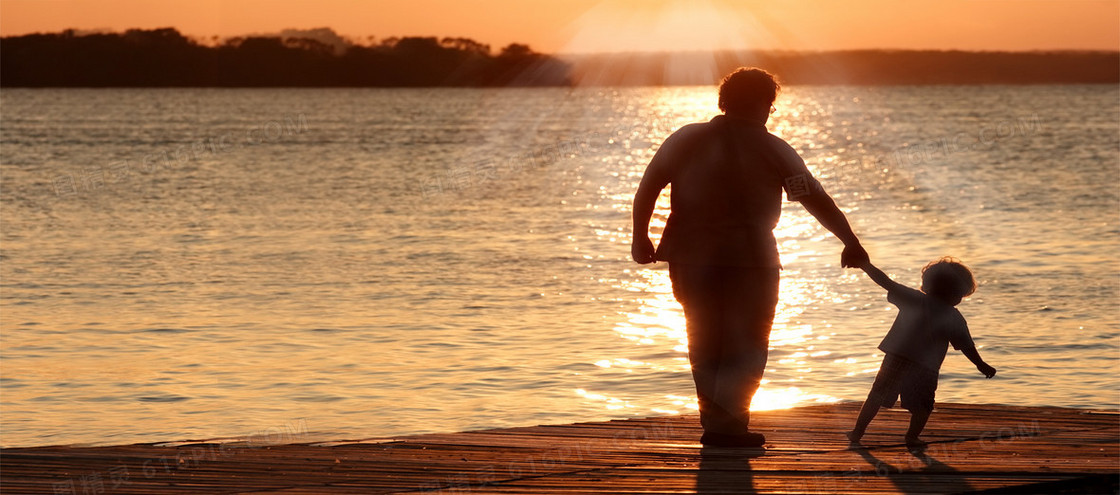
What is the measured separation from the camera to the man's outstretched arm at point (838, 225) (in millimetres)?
5598

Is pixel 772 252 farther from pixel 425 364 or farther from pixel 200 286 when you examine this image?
pixel 200 286

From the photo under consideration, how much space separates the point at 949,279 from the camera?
5.73 metres

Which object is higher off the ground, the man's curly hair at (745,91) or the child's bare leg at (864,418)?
the man's curly hair at (745,91)

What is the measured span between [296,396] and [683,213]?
5.27 m

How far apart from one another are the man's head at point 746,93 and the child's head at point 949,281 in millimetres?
971

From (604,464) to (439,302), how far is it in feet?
33.1

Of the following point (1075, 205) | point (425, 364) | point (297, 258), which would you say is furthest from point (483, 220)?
point (425, 364)

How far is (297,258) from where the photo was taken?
66.5 feet

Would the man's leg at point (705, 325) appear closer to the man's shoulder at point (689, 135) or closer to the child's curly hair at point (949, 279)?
the man's shoulder at point (689, 135)

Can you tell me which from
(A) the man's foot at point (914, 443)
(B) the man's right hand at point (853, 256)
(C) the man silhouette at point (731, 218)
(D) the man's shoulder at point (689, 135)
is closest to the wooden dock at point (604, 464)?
(A) the man's foot at point (914, 443)

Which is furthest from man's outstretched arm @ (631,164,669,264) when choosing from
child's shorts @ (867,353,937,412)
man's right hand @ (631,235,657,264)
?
child's shorts @ (867,353,937,412)

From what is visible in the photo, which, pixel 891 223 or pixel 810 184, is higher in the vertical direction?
pixel 810 184

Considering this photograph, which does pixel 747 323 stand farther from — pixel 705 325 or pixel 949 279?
pixel 949 279

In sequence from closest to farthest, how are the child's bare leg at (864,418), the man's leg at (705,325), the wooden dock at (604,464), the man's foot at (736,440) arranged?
1. the wooden dock at (604,464)
2. the man's leg at (705,325)
3. the man's foot at (736,440)
4. the child's bare leg at (864,418)
